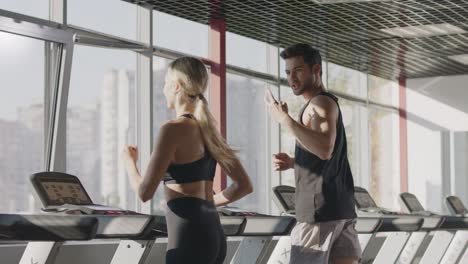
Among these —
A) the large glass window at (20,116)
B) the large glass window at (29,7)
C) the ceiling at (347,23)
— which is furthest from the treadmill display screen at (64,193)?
the ceiling at (347,23)

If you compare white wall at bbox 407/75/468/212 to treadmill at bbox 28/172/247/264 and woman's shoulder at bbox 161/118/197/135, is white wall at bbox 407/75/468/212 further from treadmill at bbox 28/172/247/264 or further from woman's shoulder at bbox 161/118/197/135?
woman's shoulder at bbox 161/118/197/135

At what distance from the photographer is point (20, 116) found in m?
7.07

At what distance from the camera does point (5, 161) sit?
696 cm

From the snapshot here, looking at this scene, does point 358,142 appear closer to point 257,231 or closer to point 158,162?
point 257,231

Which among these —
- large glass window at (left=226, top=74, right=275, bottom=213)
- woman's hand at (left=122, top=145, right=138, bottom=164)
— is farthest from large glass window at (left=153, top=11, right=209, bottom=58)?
woman's hand at (left=122, top=145, right=138, bottom=164)

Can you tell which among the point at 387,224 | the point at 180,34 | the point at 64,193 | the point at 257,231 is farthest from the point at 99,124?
the point at 64,193

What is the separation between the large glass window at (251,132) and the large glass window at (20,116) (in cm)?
308

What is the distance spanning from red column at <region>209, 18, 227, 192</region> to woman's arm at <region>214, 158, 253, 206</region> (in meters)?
6.21

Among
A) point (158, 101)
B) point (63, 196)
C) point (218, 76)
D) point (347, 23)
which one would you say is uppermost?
point (347, 23)

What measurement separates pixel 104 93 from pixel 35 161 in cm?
105

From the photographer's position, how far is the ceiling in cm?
863

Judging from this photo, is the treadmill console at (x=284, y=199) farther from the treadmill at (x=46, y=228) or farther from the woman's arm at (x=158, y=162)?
the woman's arm at (x=158, y=162)

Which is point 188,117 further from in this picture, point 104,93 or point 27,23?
point 104,93

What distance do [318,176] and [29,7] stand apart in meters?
4.40
